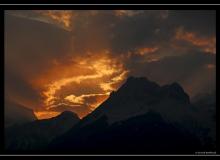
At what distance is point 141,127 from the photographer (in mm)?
8195

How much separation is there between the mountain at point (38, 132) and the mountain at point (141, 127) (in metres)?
0.13

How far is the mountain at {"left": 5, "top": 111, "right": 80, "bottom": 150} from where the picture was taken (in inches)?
317

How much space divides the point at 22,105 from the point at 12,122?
0.33 metres

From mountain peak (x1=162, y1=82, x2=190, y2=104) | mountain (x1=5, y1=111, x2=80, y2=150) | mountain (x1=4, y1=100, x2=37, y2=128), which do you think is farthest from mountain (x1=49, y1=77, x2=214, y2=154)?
mountain (x1=4, y1=100, x2=37, y2=128)

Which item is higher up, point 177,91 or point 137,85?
point 137,85

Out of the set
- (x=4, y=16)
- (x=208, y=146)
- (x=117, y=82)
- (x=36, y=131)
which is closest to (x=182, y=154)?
(x=208, y=146)

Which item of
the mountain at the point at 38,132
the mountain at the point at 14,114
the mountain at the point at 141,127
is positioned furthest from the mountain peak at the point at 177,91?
the mountain at the point at 14,114

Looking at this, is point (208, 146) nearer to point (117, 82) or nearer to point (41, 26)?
point (117, 82)

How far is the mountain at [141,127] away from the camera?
8047mm

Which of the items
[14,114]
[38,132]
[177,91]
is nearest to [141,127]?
[177,91]

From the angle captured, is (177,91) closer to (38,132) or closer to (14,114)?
(38,132)

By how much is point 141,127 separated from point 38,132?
1745 millimetres

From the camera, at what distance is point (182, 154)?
800 cm

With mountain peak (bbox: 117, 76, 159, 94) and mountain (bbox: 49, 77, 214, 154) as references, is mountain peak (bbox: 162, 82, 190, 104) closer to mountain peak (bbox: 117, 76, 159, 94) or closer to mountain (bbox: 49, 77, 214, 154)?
mountain (bbox: 49, 77, 214, 154)
